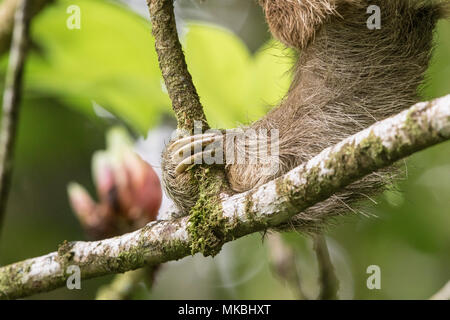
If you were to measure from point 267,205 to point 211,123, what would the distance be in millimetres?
2109

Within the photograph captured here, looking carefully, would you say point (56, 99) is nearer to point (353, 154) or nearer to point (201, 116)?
point (201, 116)

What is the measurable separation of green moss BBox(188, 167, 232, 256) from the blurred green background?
0.95 meters

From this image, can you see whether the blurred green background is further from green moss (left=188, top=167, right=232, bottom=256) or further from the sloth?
green moss (left=188, top=167, right=232, bottom=256)

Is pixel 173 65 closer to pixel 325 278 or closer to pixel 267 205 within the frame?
pixel 267 205

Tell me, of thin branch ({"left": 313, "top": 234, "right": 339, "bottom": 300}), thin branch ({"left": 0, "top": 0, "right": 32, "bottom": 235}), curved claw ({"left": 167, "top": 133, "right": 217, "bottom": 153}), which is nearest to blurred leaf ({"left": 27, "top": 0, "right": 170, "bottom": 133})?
thin branch ({"left": 0, "top": 0, "right": 32, "bottom": 235})

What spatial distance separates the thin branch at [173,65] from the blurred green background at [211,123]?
776mm

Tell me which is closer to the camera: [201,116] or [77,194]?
[201,116]

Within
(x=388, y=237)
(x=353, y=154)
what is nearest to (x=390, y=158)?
(x=353, y=154)

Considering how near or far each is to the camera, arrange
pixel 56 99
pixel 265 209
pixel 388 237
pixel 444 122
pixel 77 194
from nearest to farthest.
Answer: pixel 444 122 < pixel 265 209 < pixel 77 194 < pixel 388 237 < pixel 56 99

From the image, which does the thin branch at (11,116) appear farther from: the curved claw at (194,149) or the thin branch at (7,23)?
the thin branch at (7,23)

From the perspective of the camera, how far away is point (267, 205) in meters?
2.21

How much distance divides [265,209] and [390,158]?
1.71 feet

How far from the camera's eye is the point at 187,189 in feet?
8.68

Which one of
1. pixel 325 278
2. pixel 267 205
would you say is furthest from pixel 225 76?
pixel 267 205
